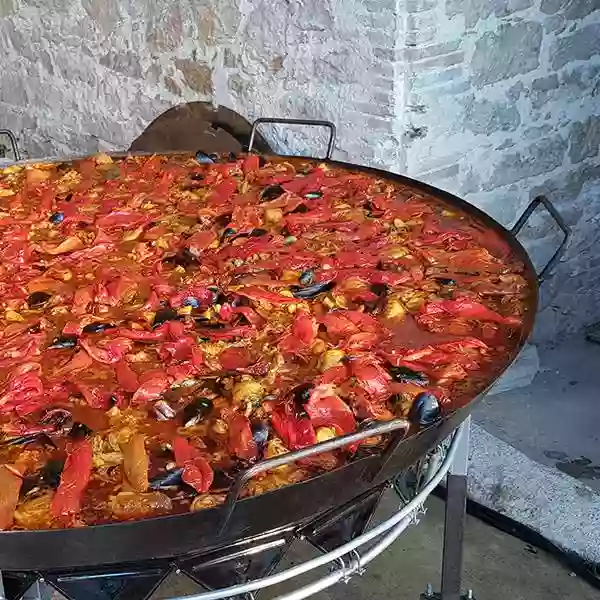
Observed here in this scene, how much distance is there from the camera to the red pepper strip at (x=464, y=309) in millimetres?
2398

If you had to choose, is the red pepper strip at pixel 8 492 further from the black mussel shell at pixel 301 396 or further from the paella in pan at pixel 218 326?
the black mussel shell at pixel 301 396

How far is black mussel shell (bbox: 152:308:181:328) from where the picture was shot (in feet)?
7.96

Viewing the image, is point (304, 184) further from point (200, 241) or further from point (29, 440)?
point (29, 440)

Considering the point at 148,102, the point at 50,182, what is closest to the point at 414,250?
the point at 50,182

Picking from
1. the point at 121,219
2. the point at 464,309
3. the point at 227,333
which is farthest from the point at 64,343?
the point at 464,309

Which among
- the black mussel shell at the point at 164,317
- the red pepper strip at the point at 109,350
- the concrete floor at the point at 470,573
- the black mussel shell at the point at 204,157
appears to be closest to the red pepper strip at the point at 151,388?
the red pepper strip at the point at 109,350

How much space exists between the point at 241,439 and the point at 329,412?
210mm

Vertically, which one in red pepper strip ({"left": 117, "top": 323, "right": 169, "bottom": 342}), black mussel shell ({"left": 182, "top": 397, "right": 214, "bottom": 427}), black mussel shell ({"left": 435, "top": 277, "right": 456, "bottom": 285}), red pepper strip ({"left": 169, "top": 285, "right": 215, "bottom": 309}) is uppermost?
black mussel shell ({"left": 182, "top": 397, "right": 214, "bottom": 427})

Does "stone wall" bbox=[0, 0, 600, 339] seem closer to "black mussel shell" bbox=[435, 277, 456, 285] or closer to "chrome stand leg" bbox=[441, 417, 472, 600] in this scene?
"black mussel shell" bbox=[435, 277, 456, 285]

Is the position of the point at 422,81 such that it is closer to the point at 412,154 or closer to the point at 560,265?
the point at 412,154

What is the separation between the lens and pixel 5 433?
6.48 feet

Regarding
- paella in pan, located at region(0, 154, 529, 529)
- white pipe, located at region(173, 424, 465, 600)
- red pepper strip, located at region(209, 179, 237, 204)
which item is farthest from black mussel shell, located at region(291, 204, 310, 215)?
white pipe, located at region(173, 424, 465, 600)

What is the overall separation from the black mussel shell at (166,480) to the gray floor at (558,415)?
2896 mm

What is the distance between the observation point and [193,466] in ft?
6.00
